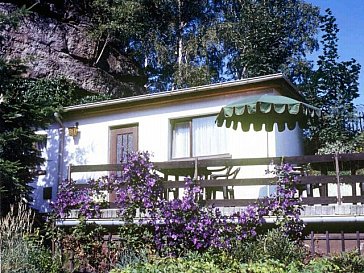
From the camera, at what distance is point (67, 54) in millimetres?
21859

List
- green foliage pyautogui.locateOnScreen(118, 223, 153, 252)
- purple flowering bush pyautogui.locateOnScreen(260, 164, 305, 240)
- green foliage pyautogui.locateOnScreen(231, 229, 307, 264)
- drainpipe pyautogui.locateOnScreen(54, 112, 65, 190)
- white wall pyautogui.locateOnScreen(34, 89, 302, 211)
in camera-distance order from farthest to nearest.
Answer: drainpipe pyautogui.locateOnScreen(54, 112, 65, 190) < white wall pyautogui.locateOnScreen(34, 89, 302, 211) < green foliage pyautogui.locateOnScreen(118, 223, 153, 252) < purple flowering bush pyautogui.locateOnScreen(260, 164, 305, 240) < green foliage pyautogui.locateOnScreen(231, 229, 307, 264)

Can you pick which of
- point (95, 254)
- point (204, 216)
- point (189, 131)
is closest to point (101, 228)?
point (95, 254)

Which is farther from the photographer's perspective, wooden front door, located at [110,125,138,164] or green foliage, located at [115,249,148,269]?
wooden front door, located at [110,125,138,164]

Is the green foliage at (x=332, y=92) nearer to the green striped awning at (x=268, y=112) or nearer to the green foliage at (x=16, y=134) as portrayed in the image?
the green striped awning at (x=268, y=112)

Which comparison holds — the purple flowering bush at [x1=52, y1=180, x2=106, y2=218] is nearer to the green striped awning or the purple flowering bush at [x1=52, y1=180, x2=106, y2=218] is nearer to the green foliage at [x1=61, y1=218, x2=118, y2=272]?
the green foliage at [x1=61, y1=218, x2=118, y2=272]

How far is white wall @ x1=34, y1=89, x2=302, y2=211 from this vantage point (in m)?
10.9

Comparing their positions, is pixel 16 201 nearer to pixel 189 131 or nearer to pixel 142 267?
pixel 189 131

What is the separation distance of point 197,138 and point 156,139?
1.04m

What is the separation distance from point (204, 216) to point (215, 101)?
161 inches

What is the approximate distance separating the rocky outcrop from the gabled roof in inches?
309

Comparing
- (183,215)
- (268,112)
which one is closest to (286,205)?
(183,215)

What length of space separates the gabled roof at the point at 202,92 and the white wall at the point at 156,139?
0.15 metres

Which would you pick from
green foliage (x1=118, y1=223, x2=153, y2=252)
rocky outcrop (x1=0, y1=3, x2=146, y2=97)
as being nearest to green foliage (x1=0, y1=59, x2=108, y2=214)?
green foliage (x1=118, y1=223, x2=153, y2=252)

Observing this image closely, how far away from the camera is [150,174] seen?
8.80 meters
